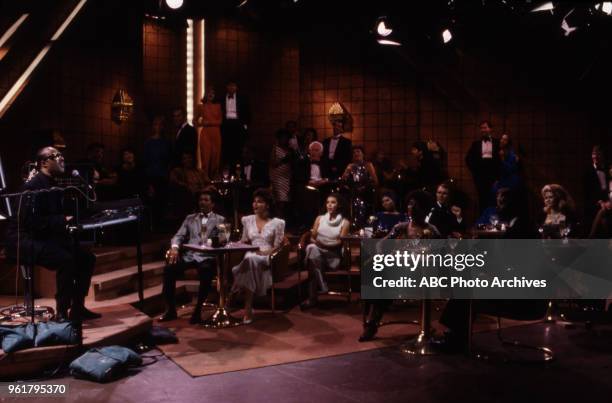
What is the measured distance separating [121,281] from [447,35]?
19.2 ft

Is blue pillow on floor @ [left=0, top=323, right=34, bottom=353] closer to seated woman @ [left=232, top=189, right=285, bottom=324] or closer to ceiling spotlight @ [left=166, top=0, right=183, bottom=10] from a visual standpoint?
seated woman @ [left=232, top=189, right=285, bottom=324]

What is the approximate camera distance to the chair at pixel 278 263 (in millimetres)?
6684

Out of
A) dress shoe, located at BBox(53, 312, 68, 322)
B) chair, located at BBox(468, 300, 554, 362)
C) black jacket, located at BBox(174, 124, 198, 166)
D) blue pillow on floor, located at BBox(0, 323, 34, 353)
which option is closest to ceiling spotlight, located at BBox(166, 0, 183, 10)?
black jacket, located at BBox(174, 124, 198, 166)

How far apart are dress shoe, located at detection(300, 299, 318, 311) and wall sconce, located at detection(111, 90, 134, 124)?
4.48 m

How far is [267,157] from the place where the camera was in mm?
11195

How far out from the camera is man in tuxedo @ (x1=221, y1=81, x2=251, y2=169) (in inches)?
387

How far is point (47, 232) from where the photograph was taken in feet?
17.1

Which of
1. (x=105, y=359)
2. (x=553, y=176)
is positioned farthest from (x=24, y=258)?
(x=553, y=176)

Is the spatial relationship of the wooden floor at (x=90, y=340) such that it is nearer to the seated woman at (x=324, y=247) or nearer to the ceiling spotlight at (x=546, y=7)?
the seated woman at (x=324, y=247)

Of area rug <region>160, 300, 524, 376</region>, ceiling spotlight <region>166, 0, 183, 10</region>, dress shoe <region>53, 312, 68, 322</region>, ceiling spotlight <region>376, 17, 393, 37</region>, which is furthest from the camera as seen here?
ceiling spotlight <region>376, 17, 393, 37</region>

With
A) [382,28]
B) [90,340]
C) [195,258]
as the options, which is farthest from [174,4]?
[90,340]

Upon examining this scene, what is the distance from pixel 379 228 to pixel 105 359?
11.8 ft

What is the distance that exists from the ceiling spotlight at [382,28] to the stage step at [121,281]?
4.52 m

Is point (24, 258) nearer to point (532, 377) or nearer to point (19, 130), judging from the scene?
point (19, 130)
